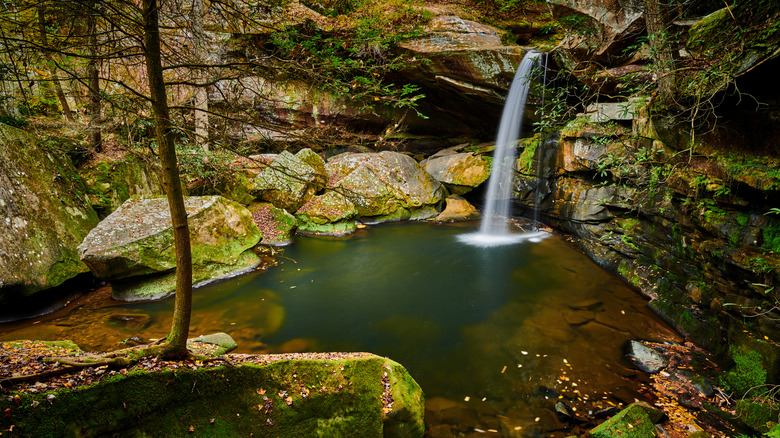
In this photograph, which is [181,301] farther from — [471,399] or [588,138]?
[588,138]

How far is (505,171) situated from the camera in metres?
12.1

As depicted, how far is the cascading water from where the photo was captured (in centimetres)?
1066

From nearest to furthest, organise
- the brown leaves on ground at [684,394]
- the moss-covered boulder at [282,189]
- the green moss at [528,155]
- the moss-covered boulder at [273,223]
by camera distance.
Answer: the brown leaves on ground at [684,394]
the moss-covered boulder at [273,223]
the green moss at [528,155]
the moss-covered boulder at [282,189]

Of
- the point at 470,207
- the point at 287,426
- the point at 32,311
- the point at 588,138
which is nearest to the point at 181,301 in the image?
the point at 287,426

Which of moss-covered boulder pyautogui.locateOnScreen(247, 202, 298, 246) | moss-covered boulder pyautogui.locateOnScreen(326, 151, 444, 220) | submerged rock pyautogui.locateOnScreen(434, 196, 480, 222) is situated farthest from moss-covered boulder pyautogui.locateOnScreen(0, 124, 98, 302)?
submerged rock pyautogui.locateOnScreen(434, 196, 480, 222)

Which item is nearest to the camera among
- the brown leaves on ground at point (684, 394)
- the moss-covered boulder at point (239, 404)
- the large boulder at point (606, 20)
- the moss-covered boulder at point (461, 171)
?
the moss-covered boulder at point (239, 404)

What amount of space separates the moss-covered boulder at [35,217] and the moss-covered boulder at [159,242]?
49 cm

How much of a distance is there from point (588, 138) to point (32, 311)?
1253 cm

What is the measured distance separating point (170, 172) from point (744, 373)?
21.7 feet

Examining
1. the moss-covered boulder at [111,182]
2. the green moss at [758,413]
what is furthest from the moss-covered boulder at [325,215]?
the green moss at [758,413]

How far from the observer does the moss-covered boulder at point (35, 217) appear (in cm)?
514

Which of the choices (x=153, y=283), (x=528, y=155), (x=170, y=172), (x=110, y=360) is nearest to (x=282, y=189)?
(x=153, y=283)

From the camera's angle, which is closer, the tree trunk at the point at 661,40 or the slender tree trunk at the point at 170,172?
the slender tree trunk at the point at 170,172

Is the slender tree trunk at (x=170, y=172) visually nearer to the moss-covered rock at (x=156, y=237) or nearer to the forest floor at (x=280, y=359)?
the forest floor at (x=280, y=359)
